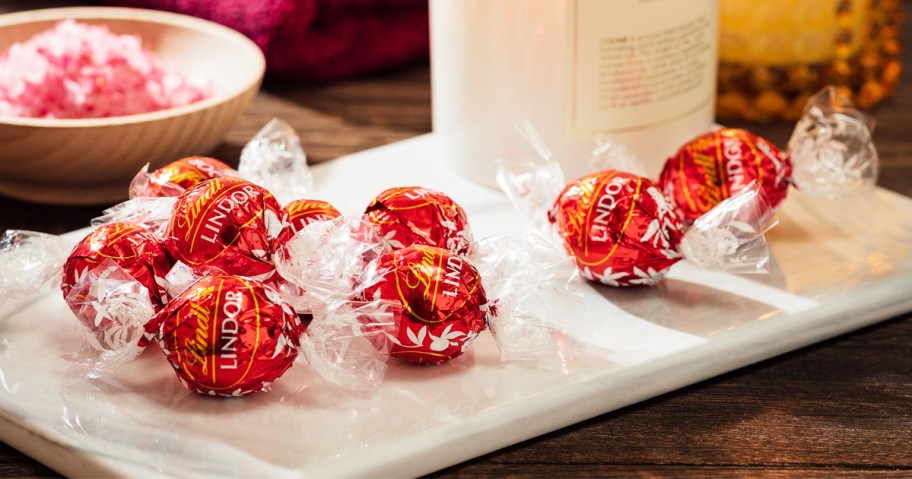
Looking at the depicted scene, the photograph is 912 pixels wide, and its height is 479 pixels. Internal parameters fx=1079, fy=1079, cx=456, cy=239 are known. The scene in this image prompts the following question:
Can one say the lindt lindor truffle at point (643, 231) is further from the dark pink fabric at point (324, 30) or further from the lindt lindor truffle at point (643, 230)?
the dark pink fabric at point (324, 30)

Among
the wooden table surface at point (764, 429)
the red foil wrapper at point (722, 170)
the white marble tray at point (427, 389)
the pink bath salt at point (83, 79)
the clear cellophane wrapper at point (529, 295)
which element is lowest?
the wooden table surface at point (764, 429)

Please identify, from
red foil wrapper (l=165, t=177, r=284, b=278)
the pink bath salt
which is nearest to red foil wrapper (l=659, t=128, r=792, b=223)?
red foil wrapper (l=165, t=177, r=284, b=278)

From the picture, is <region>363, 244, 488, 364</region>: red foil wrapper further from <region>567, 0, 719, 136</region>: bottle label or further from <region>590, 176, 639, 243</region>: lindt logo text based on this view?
<region>567, 0, 719, 136</region>: bottle label

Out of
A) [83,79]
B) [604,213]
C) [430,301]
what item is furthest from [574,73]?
[83,79]

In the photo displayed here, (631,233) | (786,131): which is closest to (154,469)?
(631,233)

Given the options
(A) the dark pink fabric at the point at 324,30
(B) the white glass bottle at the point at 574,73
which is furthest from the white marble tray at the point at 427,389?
(A) the dark pink fabric at the point at 324,30

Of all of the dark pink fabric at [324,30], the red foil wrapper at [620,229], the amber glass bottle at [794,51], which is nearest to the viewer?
the red foil wrapper at [620,229]
